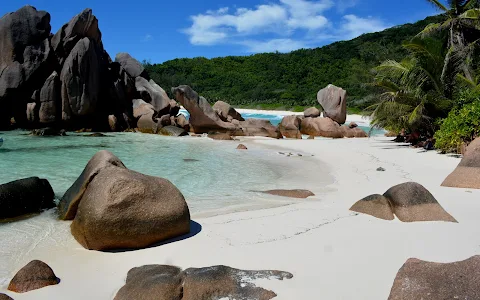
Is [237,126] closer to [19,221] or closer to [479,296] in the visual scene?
[19,221]

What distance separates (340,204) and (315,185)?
193 cm

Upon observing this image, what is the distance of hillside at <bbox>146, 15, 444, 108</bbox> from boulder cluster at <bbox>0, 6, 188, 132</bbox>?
108 ft

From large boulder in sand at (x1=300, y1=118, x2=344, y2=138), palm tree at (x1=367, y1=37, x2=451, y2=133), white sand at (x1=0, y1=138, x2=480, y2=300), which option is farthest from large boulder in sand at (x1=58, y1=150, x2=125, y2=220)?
large boulder in sand at (x1=300, y1=118, x2=344, y2=138)

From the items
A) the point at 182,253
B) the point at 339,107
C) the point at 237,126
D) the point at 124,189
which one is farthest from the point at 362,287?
the point at 339,107

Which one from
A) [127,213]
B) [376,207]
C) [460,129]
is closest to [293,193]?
[376,207]

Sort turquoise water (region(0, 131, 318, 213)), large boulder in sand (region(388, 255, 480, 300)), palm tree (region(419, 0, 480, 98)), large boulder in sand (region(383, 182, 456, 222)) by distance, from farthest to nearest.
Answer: palm tree (region(419, 0, 480, 98)) → turquoise water (region(0, 131, 318, 213)) → large boulder in sand (region(383, 182, 456, 222)) → large boulder in sand (region(388, 255, 480, 300))

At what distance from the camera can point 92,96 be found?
80.5 ft

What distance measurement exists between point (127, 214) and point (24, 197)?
2566mm

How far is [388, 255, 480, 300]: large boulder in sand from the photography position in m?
2.36

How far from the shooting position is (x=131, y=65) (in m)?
29.6

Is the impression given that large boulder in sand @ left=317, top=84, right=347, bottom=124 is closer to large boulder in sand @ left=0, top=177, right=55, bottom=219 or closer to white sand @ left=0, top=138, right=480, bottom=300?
white sand @ left=0, top=138, right=480, bottom=300

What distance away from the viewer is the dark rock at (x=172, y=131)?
74.6 ft

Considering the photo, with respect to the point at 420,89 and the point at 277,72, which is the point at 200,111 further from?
the point at 277,72

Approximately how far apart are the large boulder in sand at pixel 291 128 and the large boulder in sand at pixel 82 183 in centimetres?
1726
